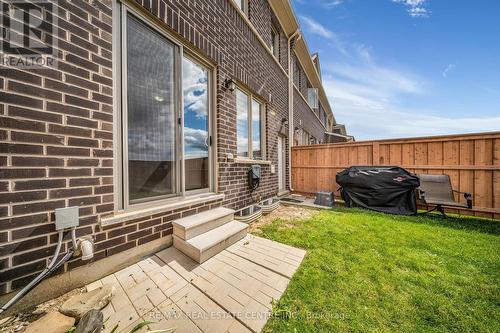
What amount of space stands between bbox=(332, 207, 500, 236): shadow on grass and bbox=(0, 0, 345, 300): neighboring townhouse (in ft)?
11.9

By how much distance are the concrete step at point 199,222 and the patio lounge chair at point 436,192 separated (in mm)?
4554

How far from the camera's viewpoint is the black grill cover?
443 cm

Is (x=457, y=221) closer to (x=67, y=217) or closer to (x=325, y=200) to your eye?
(x=325, y=200)

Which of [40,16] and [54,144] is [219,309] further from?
[40,16]

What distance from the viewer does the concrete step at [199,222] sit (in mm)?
2188

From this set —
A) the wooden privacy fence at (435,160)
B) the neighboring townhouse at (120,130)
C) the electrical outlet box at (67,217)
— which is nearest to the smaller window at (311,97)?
the wooden privacy fence at (435,160)

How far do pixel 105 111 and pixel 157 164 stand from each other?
76 centimetres

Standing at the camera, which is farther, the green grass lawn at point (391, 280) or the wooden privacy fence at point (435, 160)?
the wooden privacy fence at point (435, 160)

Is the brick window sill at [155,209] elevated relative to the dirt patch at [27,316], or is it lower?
elevated

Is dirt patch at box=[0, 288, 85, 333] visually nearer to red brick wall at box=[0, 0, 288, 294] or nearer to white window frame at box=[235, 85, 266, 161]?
red brick wall at box=[0, 0, 288, 294]

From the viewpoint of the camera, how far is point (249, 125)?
4.43m

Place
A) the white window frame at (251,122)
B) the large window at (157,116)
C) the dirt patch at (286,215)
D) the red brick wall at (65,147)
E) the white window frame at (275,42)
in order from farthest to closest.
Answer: the white window frame at (275,42) < the white window frame at (251,122) < the dirt patch at (286,215) < the large window at (157,116) < the red brick wall at (65,147)

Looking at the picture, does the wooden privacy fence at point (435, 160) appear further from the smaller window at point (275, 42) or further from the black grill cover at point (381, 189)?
the smaller window at point (275, 42)

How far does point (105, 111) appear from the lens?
68.4 inches
